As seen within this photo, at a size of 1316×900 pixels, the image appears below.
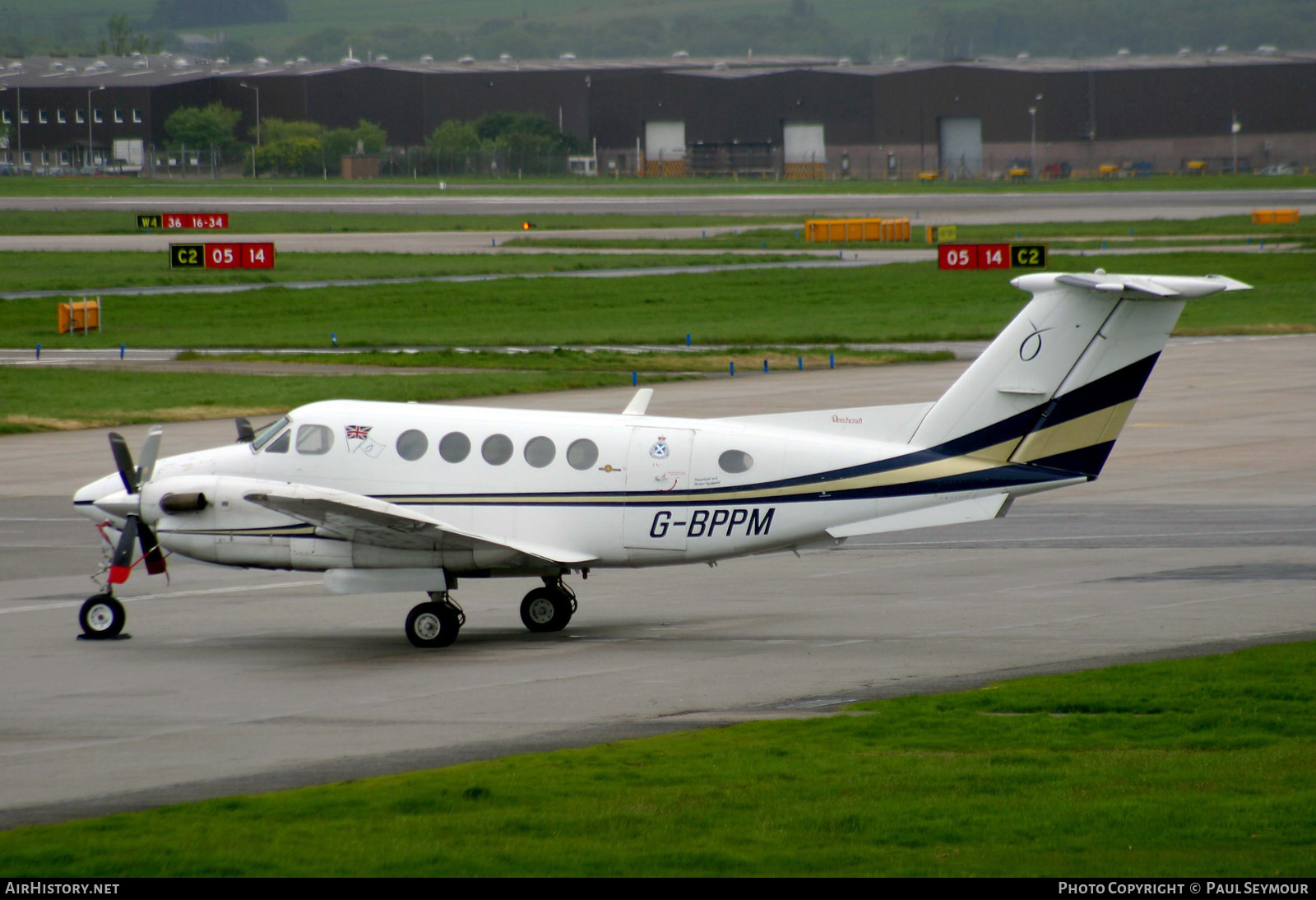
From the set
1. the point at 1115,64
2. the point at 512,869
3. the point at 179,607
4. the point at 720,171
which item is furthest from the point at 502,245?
the point at 1115,64

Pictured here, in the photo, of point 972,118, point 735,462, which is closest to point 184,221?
point 735,462

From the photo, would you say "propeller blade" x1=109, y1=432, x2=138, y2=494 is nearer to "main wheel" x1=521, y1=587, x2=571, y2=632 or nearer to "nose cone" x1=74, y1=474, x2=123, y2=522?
"nose cone" x1=74, y1=474, x2=123, y2=522

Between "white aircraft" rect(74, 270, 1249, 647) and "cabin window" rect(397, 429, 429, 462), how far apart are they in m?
0.02

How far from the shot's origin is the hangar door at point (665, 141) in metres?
198

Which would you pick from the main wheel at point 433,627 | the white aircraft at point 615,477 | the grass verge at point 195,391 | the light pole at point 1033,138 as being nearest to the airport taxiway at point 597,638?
the main wheel at point 433,627

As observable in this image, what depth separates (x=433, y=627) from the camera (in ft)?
65.4

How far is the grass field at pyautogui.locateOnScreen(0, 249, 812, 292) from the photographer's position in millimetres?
A: 77875

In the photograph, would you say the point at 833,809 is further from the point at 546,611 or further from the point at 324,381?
the point at 324,381

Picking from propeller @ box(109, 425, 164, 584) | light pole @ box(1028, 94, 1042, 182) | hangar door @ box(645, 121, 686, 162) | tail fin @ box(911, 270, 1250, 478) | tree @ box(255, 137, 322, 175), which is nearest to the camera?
tail fin @ box(911, 270, 1250, 478)

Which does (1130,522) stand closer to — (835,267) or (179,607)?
(179,607)

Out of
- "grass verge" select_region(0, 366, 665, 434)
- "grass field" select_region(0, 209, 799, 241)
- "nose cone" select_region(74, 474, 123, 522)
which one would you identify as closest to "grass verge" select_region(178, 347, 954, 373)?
"grass verge" select_region(0, 366, 665, 434)

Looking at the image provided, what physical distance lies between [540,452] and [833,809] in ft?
29.2

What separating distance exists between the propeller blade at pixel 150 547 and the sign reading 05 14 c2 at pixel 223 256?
2484 inches

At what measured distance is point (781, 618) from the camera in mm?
21406
